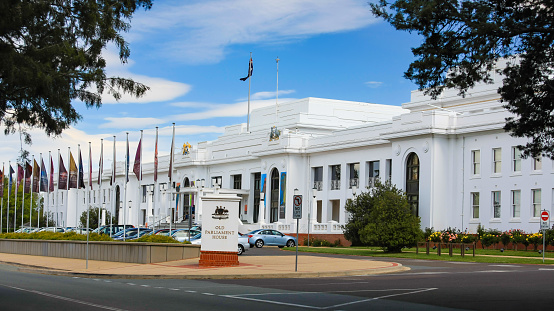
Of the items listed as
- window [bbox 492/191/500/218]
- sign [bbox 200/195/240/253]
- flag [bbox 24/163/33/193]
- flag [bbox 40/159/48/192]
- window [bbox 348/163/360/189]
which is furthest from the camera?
window [bbox 348/163/360/189]

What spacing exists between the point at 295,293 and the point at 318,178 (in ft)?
181

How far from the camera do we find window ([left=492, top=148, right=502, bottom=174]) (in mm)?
55125

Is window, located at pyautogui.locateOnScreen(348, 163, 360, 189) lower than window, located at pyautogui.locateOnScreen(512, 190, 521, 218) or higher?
higher

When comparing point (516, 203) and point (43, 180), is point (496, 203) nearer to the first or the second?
point (516, 203)

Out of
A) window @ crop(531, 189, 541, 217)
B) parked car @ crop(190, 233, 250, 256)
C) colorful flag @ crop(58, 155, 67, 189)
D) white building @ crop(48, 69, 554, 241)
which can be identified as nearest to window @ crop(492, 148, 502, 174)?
white building @ crop(48, 69, 554, 241)

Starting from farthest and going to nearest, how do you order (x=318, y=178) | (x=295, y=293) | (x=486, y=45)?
(x=318, y=178)
(x=295, y=293)
(x=486, y=45)

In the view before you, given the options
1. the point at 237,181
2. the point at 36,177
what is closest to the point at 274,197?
the point at 237,181

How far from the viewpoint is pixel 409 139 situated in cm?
6028

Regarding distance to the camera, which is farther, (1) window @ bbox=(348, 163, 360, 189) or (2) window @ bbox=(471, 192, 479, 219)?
(1) window @ bbox=(348, 163, 360, 189)

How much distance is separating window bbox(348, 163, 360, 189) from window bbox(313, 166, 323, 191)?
4.05m

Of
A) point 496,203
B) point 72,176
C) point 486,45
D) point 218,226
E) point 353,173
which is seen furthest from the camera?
point 353,173

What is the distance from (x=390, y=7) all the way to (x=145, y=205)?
283ft

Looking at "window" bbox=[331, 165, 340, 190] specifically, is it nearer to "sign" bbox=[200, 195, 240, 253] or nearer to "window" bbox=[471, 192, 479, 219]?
"window" bbox=[471, 192, 479, 219]

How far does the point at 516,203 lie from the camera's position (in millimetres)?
53688
